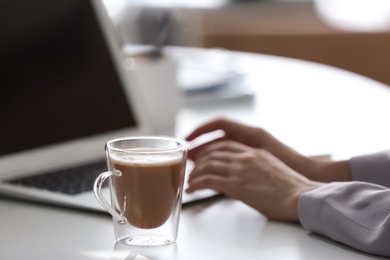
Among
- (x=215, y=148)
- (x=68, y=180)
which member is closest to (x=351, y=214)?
(x=215, y=148)

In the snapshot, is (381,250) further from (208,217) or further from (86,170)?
(86,170)

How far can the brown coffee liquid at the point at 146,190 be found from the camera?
881mm

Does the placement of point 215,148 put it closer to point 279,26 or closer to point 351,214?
point 351,214

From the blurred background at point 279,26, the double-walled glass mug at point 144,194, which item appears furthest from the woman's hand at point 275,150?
the blurred background at point 279,26

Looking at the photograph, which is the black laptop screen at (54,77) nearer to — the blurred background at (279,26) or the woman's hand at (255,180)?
the woman's hand at (255,180)

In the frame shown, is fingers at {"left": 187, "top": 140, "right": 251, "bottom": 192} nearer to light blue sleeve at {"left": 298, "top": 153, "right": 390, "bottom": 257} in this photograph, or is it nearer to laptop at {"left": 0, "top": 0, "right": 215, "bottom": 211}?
laptop at {"left": 0, "top": 0, "right": 215, "bottom": 211}

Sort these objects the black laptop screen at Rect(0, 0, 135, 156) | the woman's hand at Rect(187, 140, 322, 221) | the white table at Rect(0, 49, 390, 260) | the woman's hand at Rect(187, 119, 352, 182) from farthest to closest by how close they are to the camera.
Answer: the black laptop screen at Rect(0, 0, 135, 156), the woman's hand at Rect(187, 119, 352, 182), the woman's hand at Rect(187, 140, 322, 221), the white table at Rect(0, 49, 390, 260)

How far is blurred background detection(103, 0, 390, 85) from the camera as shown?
3.59 meters

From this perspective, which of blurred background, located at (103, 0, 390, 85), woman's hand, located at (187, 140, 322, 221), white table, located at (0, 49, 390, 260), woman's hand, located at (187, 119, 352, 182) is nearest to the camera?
white table, located at (0, 49, 390, 260)

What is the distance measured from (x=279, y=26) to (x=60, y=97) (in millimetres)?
2859

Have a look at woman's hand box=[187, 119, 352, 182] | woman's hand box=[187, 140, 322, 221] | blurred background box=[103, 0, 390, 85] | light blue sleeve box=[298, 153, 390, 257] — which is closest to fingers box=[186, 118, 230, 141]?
woman's hand box=[187, 119, 352, 182]

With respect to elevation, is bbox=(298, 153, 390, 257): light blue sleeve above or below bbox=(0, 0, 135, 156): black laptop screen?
below


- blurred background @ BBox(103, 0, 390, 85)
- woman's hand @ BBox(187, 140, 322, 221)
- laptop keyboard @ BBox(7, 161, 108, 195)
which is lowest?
blurred background @ BBox(103, 0, 390, 85)

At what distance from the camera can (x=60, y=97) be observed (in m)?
1.32
